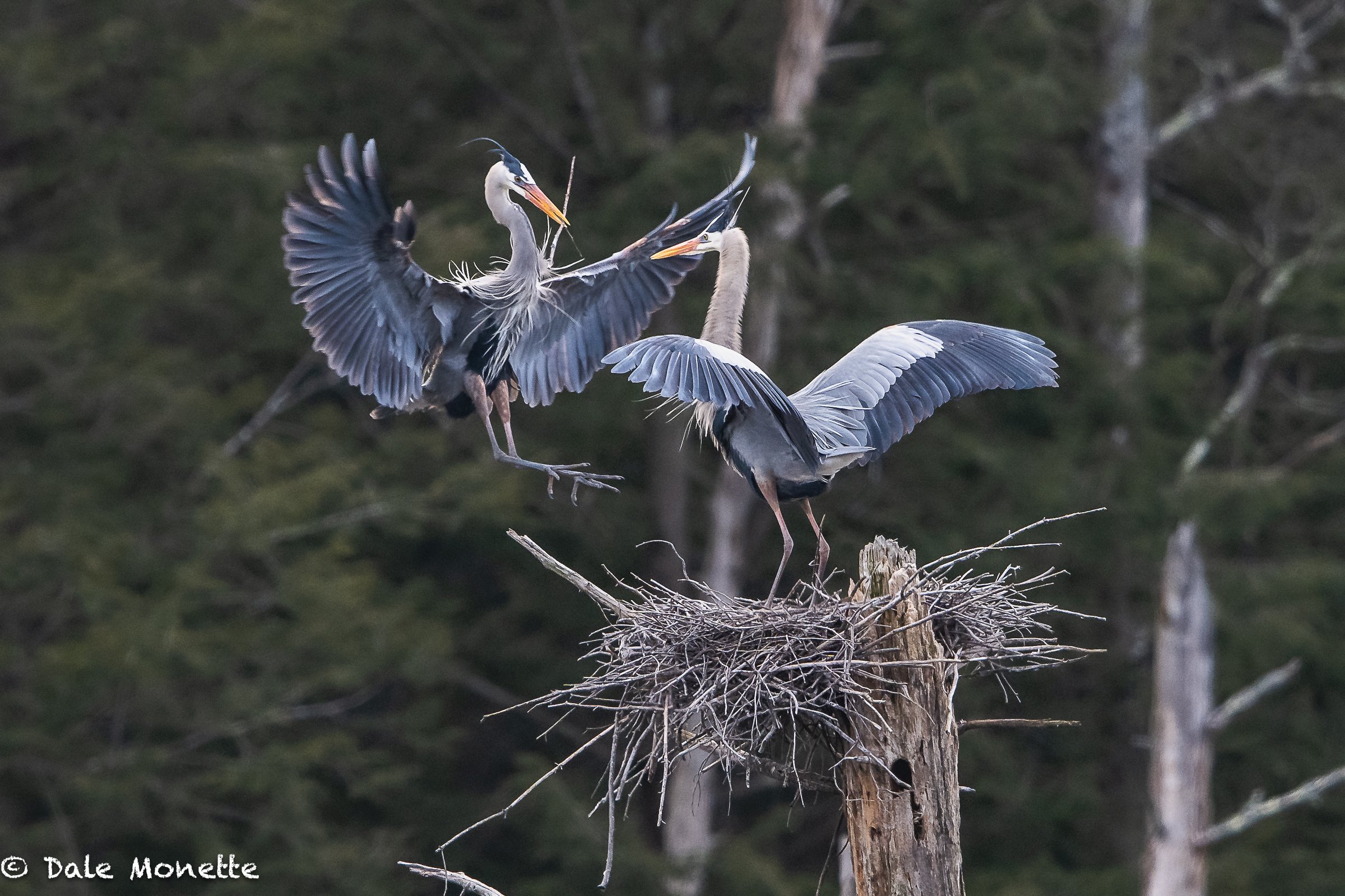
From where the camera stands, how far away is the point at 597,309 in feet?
22.4

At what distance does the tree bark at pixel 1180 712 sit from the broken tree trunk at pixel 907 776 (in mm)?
8142

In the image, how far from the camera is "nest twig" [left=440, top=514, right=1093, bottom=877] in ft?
15.9

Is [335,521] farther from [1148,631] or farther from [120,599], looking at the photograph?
[1148,631]

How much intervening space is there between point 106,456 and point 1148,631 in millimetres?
8204

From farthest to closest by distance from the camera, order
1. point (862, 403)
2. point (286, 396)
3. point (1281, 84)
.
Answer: point (1281, 84) < point (286, 396) < point (862, 403)

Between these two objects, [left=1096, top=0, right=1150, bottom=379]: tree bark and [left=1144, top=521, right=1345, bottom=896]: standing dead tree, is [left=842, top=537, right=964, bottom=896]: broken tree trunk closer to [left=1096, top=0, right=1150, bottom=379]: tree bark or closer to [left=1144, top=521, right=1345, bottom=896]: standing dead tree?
[left=1144, top=521, right=1345, bottom=896]: standing dead tree

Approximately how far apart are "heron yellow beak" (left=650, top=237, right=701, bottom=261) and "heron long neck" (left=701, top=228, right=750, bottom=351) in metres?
0.14

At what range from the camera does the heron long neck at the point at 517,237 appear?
6531 mm

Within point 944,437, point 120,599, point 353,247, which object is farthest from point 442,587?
point 353,247

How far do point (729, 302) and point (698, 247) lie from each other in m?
0.39

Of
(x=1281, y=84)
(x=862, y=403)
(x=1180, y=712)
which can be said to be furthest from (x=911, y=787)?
(x=1281, y=84)

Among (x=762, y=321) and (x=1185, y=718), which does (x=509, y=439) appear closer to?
(x=762, y=321)

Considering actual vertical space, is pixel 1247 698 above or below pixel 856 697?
above

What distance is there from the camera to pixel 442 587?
44.3 feet
